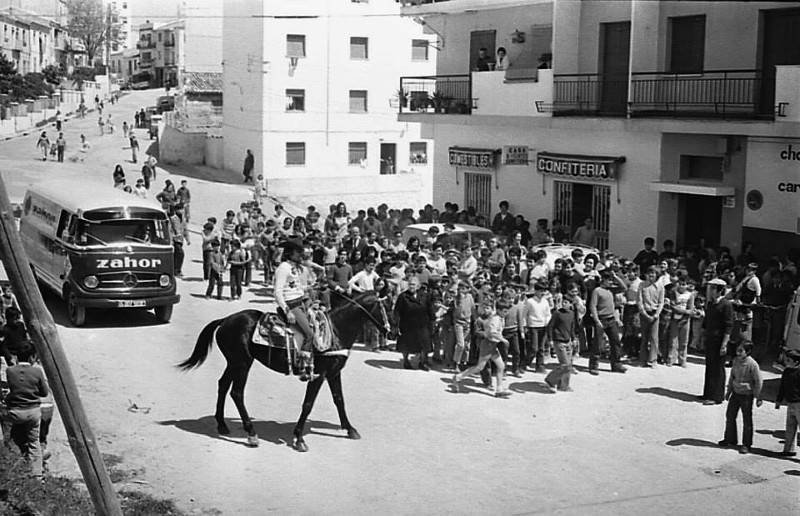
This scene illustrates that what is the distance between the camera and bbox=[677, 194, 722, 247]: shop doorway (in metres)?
23.4

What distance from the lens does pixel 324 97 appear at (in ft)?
161

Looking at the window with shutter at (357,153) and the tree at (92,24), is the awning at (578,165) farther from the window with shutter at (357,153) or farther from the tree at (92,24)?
the tree at (92,24)

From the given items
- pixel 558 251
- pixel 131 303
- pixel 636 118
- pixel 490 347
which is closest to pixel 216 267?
pixel 131 303

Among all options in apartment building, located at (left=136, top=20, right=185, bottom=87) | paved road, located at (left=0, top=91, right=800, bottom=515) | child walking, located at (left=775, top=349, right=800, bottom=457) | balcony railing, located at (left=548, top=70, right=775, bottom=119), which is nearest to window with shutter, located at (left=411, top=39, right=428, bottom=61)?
balcony railing, located at (left=548, top=70, right=775, bottom=119)

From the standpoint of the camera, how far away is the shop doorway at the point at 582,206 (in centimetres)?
2562

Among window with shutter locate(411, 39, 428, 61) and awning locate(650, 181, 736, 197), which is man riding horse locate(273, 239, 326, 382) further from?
window with shutter locate(411, 39, 428, 61)

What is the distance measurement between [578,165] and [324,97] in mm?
25247

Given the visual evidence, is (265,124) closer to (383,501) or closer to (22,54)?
(22,54)

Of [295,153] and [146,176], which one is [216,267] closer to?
[146,176]

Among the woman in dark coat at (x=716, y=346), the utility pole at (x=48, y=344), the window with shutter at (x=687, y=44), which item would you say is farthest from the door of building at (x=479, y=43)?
the utility pole at (x=48, y=344)

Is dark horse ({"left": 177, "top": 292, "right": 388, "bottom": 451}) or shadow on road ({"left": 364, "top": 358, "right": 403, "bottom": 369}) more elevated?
dark horse ({"left": 177, "top": 292, "right": 388, "bottom": 451})

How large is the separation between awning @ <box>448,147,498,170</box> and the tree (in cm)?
4052

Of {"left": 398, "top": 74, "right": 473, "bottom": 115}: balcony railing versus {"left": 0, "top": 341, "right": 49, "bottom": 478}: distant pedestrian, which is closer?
{"left": 0, "top": 341, "right": 49, "bottom": 478}: distant pedestrian

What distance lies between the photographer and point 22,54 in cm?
7144
